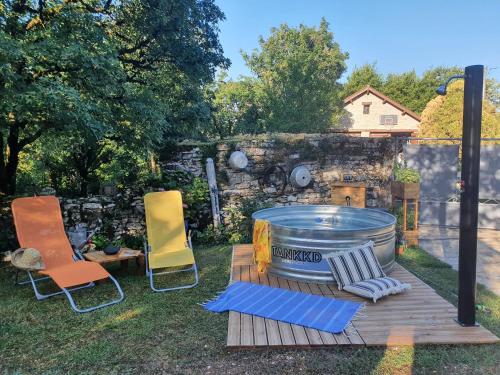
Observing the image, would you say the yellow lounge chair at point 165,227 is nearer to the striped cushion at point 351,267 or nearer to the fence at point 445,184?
the striped cushion at point 351,267

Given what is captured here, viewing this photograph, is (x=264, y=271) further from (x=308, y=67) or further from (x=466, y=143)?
(x=308, y=67)

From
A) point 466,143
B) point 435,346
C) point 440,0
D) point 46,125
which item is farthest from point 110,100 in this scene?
point 440,0

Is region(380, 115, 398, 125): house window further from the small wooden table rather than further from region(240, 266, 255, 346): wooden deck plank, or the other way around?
region(240, 266, 255, 346): wooden deck plank

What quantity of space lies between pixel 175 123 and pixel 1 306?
4.47m

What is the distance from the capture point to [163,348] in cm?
324

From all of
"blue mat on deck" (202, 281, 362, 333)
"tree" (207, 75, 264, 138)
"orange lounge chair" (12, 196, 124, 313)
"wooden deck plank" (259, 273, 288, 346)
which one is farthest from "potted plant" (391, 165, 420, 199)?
"tree" (207, 75, 264, 138)

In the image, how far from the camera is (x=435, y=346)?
3.16 metres

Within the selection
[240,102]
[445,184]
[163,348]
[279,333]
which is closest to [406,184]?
[445,184]

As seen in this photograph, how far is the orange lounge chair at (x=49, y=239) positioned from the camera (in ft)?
14.8

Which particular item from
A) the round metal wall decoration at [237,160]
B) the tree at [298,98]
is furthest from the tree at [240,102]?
the round metal wall decoration at [237,160]

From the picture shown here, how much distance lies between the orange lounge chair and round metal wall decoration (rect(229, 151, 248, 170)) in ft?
12.3

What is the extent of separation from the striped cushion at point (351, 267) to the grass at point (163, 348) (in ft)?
2.94

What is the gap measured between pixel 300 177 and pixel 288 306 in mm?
4809

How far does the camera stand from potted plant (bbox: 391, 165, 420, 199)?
22.1 ft
